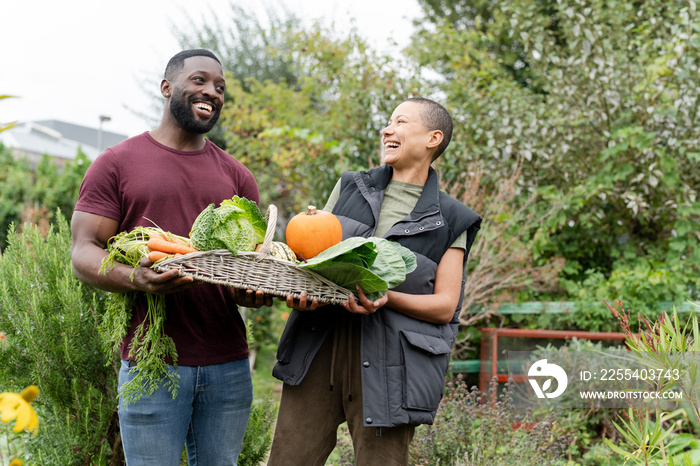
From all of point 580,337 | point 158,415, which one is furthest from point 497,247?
point 158,415

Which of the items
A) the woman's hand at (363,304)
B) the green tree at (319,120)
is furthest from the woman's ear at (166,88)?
the green tree at (319,120)

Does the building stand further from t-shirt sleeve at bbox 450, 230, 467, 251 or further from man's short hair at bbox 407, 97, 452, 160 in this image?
t-shirt sleeve at bbox 450, 230, 467, 251

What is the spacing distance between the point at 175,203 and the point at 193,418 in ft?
2.77

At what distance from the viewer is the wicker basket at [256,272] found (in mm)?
1840

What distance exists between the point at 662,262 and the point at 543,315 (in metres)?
1.21

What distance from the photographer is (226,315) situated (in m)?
2.31

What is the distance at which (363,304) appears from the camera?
1.98 m

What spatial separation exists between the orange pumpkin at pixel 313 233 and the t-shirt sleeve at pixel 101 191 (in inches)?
25.8

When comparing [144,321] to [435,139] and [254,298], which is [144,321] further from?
[435,139]

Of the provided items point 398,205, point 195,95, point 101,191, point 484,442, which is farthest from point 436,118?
point 484,442

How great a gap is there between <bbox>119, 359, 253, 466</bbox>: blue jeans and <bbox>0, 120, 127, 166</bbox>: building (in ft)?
60.5

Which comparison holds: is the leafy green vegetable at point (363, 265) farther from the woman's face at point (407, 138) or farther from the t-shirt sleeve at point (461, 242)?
the woman's face at point (407, 138)

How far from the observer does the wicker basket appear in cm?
184

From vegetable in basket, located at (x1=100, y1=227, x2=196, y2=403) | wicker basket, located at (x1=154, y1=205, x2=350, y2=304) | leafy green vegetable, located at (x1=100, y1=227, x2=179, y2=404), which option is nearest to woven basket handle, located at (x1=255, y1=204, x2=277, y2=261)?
wicker basket, located at (x1=154, y1=205, x2=350, y2=304)
